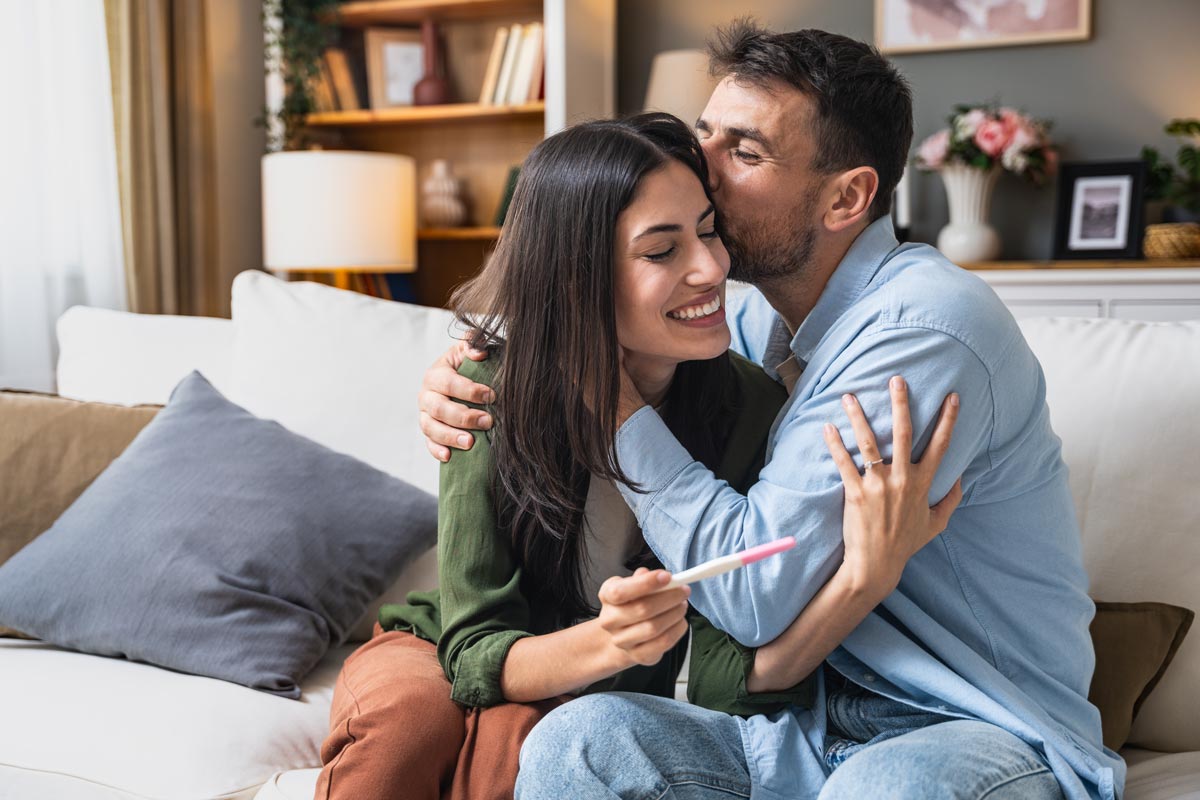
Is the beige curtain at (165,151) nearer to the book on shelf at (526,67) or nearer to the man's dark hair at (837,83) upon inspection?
the book on shelf at (526,67)

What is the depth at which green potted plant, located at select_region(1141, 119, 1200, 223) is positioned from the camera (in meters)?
3.38

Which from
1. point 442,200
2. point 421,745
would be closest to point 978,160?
point 442,200

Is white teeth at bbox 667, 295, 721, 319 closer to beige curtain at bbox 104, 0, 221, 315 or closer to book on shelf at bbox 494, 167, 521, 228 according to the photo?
book on shelf at bbox 494, 167, 521, 228

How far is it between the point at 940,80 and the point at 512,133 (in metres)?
1.51

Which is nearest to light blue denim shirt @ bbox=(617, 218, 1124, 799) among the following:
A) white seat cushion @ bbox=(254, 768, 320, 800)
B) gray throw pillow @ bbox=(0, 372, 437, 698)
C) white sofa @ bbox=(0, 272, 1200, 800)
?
white sofa @ bbox=(0, 272, 1200, 800)

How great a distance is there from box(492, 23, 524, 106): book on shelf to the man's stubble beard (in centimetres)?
271

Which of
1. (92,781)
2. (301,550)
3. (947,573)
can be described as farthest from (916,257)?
(92,781)

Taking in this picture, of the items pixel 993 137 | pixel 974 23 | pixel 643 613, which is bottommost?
pixel 643 613

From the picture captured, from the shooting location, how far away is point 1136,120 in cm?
365

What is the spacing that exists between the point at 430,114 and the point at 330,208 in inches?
30.7

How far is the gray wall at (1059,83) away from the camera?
11.8 feet

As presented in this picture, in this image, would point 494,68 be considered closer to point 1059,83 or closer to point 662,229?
point 1059,83

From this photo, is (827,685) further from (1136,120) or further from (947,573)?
(1136,120)

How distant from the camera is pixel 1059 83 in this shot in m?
3.72
